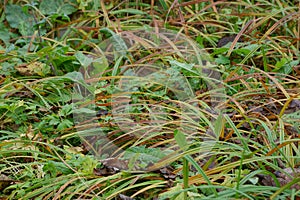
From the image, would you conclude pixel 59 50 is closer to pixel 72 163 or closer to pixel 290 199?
pixel 72 163

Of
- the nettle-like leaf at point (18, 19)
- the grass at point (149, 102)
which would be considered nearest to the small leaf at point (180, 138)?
the grass at point (149, 102)

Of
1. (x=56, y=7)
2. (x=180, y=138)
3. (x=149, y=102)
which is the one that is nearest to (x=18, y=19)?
(x=56, y=7)

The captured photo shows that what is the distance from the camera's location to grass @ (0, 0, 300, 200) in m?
1.66

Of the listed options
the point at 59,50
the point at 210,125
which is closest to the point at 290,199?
the point at 210,125

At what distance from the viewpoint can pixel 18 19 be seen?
9.46 ft

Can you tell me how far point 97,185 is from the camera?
169 cm

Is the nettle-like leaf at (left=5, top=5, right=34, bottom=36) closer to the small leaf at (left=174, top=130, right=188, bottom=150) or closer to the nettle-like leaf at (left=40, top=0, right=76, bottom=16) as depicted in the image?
the nettle-like leaf at (left=40, top=0, right=76, bottom=16)

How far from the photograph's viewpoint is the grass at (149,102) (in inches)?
65.5

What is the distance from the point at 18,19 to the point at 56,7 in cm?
24

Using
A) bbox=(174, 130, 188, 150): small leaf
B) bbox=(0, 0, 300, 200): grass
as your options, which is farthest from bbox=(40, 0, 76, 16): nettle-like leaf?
bbox=(174, 130, 188, 150): small leaf

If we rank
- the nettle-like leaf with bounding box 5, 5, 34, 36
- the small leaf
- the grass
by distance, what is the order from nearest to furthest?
the small leaf, the grass, the nettle-like leaf with bounding box 5, 5, 34, 36

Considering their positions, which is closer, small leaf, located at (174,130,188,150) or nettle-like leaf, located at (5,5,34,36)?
small leaf, located at (174,130,188,150)

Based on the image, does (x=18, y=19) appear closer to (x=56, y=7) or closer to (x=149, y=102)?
(x=56, y=7)

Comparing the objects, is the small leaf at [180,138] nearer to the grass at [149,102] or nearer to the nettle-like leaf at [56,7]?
the grass at [149,102]
